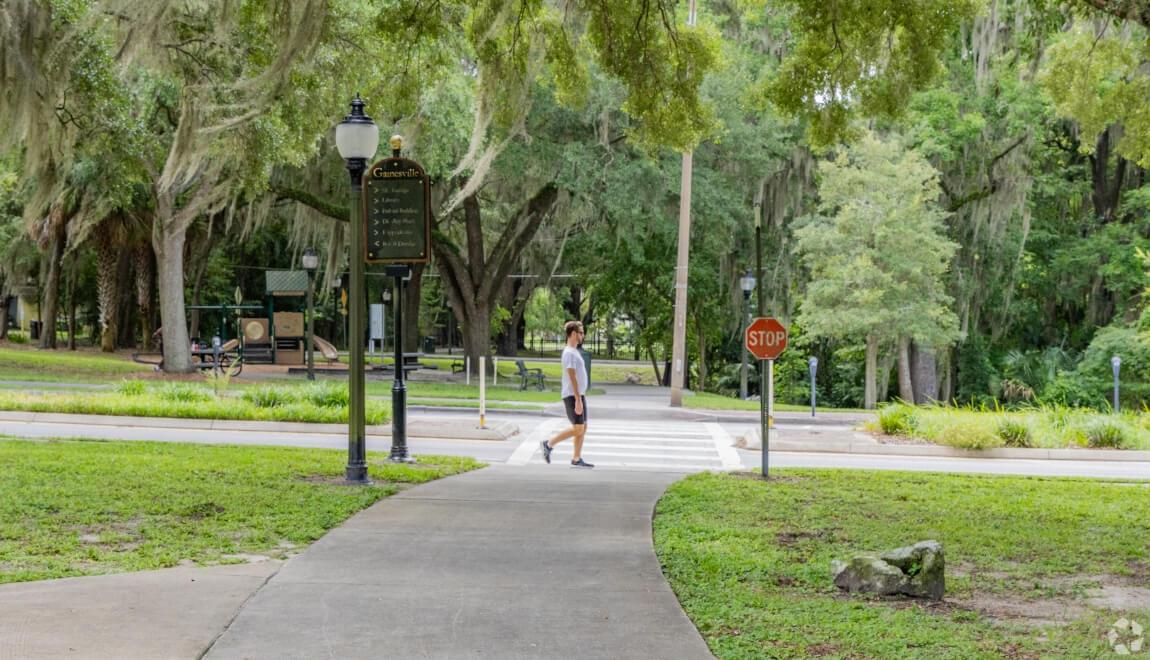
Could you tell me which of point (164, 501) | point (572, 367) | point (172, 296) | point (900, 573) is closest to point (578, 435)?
point (572, 367)

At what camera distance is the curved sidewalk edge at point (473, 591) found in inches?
209

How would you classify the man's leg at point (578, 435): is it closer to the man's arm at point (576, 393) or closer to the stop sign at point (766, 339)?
the man's arm at point (576, 393)

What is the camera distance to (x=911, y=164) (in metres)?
29.5

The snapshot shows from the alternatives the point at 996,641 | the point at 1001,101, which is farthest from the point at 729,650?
the point at 1001,101

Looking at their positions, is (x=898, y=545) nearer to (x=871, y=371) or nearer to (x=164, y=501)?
(x=164, y=501)

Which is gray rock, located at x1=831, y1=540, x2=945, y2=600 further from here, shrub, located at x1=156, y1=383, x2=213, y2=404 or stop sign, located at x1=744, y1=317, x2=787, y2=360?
shrub, located at x1=156, y1=383, x2=213, y2=404

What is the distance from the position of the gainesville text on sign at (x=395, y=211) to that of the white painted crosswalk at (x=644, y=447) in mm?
4386

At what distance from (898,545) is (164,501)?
227 inches

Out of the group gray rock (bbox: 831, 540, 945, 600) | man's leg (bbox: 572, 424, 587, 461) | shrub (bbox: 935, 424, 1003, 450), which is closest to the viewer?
gray rock (bbox: 831, 540, 945, 600)

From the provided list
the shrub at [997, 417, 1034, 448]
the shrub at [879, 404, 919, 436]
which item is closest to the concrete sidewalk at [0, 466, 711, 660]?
the shrub at [997, 417, 1034, 448]

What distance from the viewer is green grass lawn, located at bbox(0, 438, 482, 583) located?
23.6ft

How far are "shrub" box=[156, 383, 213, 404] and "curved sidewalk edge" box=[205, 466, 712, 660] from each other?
10.8 metres

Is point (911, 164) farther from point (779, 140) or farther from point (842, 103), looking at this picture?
point (842, 103)

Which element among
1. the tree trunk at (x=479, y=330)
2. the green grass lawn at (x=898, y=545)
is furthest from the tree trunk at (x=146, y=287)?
the green grass lawn at (x=898, y=545)
